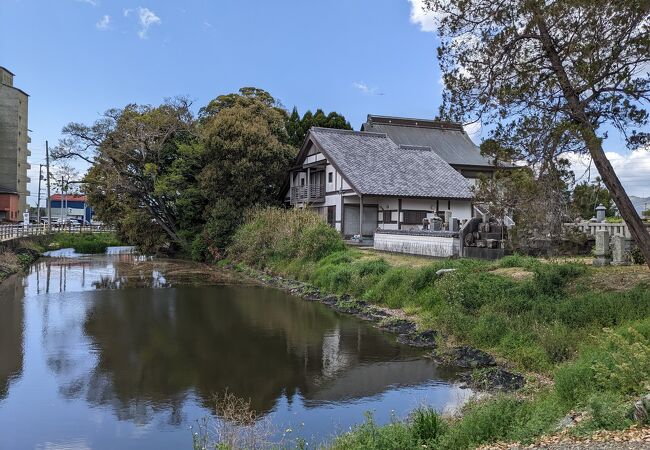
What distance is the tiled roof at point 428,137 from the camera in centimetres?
4362

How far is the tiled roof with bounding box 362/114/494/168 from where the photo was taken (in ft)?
143

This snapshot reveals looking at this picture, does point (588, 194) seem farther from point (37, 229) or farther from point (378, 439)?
point (37, 229)

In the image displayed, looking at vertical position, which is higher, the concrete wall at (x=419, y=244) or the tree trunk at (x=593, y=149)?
the tree trunk at (x=593, y=149)

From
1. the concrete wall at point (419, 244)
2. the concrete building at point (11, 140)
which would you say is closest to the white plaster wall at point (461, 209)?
the concrete wall at point (419, 244)

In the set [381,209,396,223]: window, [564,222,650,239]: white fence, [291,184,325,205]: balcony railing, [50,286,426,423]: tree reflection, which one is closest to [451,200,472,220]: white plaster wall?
[381,209,396,223]: window

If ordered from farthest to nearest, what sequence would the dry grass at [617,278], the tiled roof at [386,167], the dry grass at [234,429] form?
1. the tiled roof at [386,167]
2. the dry grass at [617,278]
3. the dry grass at [234,429]

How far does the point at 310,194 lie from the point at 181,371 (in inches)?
899

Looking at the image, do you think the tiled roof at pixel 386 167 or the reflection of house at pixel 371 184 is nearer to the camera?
the tiled roof at pixel 386 167

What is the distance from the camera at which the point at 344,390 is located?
9.77 metres

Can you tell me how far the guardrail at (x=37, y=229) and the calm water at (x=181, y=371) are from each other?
1661 cm

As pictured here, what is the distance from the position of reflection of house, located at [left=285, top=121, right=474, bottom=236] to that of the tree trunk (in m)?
16.9

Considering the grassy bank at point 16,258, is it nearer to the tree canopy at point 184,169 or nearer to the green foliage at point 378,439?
the tree canopy at point 184,169

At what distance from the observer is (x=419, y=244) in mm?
21266

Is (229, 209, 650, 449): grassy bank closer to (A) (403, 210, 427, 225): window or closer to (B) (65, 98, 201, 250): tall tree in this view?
(A) (403, 210, 427, 225): window
